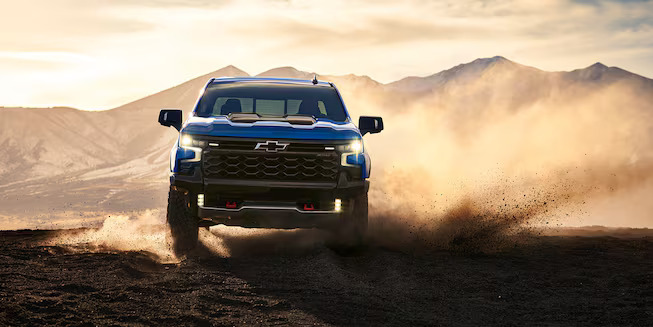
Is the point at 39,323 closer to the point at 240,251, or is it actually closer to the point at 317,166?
the point at 317,166

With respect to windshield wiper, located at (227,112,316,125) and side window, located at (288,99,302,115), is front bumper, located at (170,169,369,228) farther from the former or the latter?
side window, located at (288,99,302,115)

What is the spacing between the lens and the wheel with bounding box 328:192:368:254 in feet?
25.3

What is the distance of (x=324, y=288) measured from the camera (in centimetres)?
666

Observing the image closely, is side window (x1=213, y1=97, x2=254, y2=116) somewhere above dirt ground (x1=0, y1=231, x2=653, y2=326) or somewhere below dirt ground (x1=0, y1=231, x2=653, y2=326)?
above

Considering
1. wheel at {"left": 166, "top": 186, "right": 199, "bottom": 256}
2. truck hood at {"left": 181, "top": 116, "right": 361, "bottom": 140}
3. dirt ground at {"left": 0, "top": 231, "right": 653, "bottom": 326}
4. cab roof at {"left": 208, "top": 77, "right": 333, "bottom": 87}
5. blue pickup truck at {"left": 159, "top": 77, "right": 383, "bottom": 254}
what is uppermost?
cab roof at {"left": 208, "top": 77, "right": 333, "bottom": 87}

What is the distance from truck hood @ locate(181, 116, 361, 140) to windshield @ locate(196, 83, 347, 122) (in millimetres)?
934

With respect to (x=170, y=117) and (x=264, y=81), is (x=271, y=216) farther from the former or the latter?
(x=264, y=81)

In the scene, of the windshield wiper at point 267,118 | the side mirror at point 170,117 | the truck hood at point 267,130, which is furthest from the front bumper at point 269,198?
the side mirror at point 170,117

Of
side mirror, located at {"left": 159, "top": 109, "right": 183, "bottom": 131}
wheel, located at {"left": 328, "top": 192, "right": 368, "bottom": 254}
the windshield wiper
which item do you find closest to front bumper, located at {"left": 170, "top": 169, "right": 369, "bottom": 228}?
wheel, located at {"left": 328, "top": 192, "right": 368, "bottom": 254}

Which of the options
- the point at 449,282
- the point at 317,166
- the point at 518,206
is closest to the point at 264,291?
the point at 317,166

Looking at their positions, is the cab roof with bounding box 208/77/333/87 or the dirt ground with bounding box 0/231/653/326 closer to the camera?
the dirt ground with bounding box 0/231/653/326

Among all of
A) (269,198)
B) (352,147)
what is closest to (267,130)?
(269,198)

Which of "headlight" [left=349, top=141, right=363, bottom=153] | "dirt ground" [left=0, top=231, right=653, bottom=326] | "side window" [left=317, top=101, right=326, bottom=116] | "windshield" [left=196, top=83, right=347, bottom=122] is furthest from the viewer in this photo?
"side window" [left=317, top=101, right=326, bottom=116]

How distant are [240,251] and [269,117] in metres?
1.91
